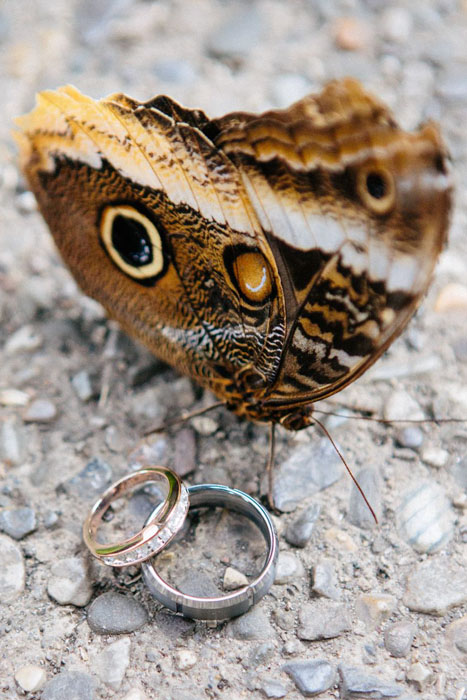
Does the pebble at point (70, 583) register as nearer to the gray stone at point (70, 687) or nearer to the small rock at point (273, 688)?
the gray stone at point (70, 687)

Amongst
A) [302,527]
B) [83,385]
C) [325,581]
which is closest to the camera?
[325,581]

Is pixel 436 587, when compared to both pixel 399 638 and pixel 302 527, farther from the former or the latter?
pixel 302 527

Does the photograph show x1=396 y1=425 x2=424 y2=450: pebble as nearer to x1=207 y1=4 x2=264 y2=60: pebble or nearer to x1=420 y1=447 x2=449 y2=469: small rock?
x1=420 y1=447 x2=449 y2=469: small rock

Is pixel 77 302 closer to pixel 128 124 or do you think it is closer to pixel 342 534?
pixel 128 124

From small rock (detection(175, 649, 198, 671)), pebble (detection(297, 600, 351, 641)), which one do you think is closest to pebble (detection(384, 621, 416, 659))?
pebble (detection(297, 600, 351, 641))

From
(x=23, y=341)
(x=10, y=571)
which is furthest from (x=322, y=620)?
(x=23, y=341)

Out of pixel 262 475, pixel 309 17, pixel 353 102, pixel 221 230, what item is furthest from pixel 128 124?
pixel 309 17
